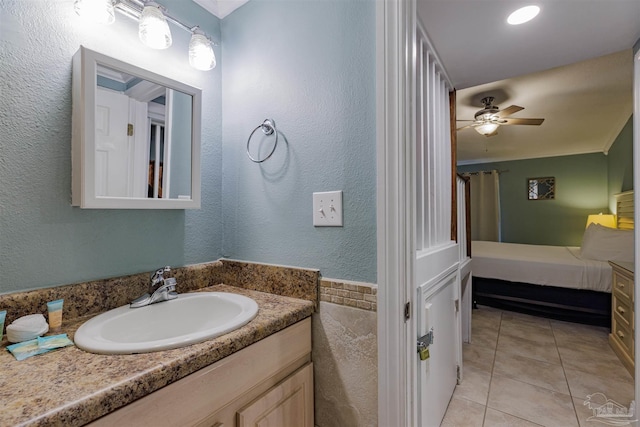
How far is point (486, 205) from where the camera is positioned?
589 cm

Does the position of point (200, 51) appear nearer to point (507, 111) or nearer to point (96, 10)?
point (96, 10)

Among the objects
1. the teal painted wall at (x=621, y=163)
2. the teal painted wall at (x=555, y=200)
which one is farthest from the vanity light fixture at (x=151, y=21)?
the teal painted wall at (x=555, y=200)

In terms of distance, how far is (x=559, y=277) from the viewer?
3096 mm

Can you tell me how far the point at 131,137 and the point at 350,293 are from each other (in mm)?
919

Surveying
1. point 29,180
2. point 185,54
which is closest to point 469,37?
point 185,54

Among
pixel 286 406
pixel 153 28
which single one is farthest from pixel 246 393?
pixel 153 28

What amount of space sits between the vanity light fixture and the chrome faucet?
80cm

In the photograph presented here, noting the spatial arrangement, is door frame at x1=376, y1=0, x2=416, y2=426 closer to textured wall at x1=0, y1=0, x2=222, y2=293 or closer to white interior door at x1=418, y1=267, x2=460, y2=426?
white interior door at x1=418, y1=267, x2=460, y2=426

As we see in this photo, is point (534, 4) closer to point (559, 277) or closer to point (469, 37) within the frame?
point (469, 37)

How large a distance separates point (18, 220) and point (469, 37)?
194cm

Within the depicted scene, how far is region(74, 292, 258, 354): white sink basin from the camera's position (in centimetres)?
65

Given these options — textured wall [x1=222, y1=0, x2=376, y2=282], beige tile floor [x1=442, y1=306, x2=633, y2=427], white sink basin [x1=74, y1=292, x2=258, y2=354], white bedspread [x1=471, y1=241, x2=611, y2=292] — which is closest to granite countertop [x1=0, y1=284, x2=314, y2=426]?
white sink basin [x1=74, y1=292, x2=258, y2=354]

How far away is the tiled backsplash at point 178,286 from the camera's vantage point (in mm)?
792

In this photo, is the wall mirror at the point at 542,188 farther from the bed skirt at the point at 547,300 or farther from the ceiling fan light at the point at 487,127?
the ceiling fan light at the point at 487,127
